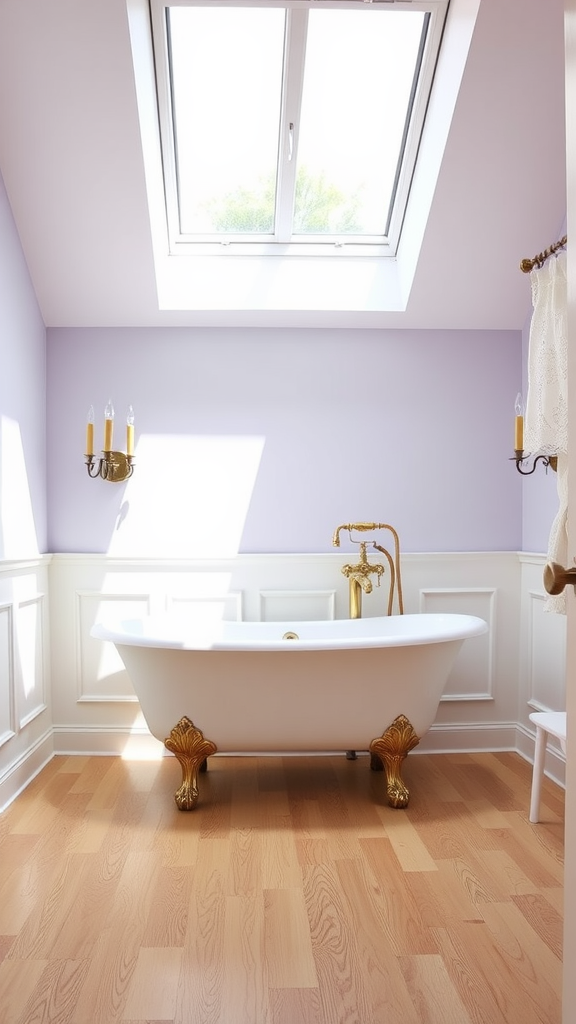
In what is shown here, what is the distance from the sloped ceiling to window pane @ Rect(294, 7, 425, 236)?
408 millimetres

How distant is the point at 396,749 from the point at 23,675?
1521 millimetres

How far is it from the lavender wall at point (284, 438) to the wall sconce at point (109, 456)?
0.07 meters

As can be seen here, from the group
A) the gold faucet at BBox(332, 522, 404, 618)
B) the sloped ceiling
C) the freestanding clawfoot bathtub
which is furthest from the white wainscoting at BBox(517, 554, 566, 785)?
the sloped ceiling

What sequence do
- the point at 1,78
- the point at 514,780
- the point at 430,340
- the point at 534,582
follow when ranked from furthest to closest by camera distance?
1. the point at 430,340
2. the point at 534,582
3. the point at 514,780
4. the point at 1,78

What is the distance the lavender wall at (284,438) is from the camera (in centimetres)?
370

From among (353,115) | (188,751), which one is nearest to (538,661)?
(188,751)

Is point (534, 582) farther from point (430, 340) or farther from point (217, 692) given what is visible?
point (217, 692)

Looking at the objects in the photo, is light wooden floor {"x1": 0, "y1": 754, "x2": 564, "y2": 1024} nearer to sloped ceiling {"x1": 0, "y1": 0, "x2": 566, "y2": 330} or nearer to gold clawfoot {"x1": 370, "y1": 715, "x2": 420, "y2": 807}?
gold clawfoot {"x1": 370, "y1": 715, "x2": 420, "y2": 807}

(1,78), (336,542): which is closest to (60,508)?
(336,542)

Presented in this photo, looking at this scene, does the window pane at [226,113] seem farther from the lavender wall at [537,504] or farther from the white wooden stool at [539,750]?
the white wooden stool at [539,750]

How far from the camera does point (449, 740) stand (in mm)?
3713

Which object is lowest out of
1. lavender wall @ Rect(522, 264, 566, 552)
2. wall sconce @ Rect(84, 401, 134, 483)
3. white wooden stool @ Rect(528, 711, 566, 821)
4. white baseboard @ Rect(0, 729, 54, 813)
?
white baseboard @ Rect(0, 729, 54, 813)

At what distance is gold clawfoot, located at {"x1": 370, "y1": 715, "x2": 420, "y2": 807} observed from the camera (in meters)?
2.96

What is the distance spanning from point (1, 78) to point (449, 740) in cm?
320
